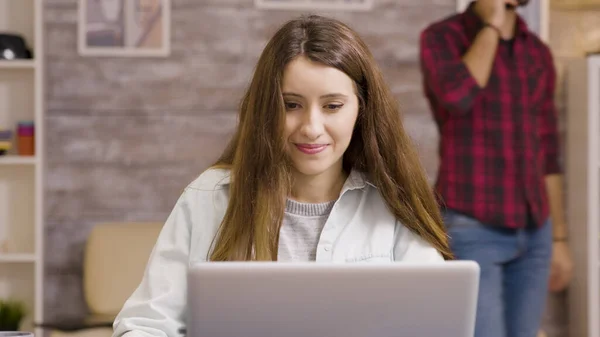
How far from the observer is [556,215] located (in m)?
4.17

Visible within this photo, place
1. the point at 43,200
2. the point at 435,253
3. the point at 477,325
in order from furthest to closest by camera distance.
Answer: the point at 43,200 → the point at 477,325 → the point at 435,253

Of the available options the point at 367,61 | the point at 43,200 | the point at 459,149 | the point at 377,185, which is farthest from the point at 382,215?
the point at 43,200

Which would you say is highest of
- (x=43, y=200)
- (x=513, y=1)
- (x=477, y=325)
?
(x=513, y=1)

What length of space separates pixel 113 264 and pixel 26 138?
0.70 metres

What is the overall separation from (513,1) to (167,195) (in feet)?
6.10

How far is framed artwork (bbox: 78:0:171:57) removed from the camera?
13.4 ft

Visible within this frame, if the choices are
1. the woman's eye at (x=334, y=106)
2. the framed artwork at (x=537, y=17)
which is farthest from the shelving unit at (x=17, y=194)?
the woman's eye at (x=334, y=106)

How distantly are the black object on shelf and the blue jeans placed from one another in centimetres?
204

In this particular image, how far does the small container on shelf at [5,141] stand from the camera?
13.0 ft

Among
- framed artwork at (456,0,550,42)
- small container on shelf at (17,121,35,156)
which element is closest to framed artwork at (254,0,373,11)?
framed artwork at (456,0,550,42)

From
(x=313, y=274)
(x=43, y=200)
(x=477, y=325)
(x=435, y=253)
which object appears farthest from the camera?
(x=43, y=200)

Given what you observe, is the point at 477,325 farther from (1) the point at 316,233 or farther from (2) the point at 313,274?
(2) the point at 313,274

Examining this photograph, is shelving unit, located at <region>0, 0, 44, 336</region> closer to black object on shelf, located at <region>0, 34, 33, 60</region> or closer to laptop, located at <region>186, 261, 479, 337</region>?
black object on shelf, located at <region>0, 34, 33, 60</region>

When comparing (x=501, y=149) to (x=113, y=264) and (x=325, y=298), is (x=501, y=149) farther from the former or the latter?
(x=325, y=298)
